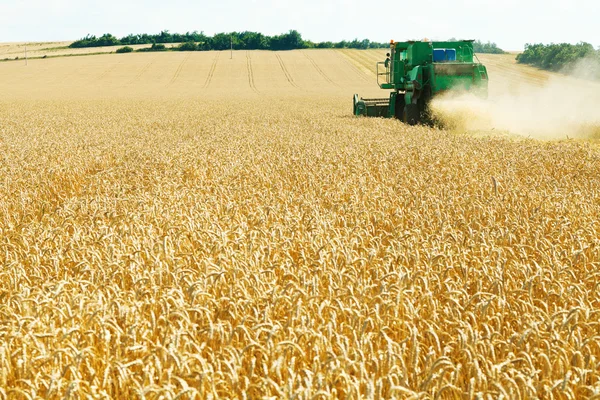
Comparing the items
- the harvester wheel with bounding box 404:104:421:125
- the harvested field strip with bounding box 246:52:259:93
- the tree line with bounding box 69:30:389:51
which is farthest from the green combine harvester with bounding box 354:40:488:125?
the tree line with bounding box 69:30:389:51

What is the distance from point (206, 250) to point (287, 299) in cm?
152

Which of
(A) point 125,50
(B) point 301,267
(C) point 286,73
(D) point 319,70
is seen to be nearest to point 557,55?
(D) point 319,70

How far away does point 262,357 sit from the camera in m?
2.96

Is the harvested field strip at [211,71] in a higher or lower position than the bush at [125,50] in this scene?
lower

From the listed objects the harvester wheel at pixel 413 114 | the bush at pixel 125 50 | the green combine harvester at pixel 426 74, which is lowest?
the harvester wheel at pixel 413 114

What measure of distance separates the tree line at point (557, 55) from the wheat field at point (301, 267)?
153 ft

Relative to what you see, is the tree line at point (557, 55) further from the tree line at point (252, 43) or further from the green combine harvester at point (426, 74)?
the green combine harvester at point (426, 74)

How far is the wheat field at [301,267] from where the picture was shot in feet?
8.61

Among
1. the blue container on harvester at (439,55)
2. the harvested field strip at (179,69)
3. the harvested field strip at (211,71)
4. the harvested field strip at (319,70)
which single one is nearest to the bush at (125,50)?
the harvested field strip at (179,69)

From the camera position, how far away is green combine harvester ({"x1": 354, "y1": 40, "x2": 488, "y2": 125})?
15992mm

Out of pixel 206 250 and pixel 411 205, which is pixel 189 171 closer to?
pixel 411 205

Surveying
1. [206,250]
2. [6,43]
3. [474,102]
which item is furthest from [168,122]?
[6,43]

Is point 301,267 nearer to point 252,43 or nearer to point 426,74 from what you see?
point 426,74

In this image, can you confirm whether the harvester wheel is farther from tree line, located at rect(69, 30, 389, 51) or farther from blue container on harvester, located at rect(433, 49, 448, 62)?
tree line, located at rect(69, 30, 389, 51)
